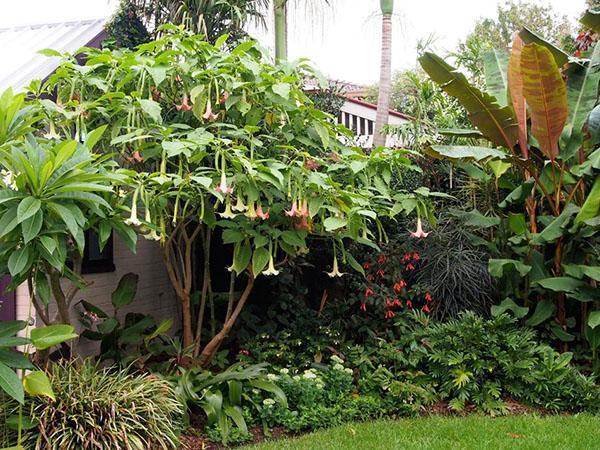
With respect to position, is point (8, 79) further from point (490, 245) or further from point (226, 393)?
point (490, 245)

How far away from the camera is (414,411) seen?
16.7 ft

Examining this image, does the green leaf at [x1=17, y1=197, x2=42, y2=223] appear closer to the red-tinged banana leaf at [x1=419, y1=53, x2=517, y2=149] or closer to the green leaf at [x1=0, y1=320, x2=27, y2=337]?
the green leaf at [x1=0, y1=320, x2=27, y2=337]

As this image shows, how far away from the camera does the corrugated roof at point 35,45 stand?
18.9 feet

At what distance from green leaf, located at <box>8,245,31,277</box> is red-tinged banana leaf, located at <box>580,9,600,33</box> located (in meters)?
5.66

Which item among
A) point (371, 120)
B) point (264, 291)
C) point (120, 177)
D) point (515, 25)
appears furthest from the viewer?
point (515, 25)

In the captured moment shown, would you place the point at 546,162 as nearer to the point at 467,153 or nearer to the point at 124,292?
the point at 467,153

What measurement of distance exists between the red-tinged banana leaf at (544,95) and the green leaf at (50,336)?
422cm

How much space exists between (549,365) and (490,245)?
142cm

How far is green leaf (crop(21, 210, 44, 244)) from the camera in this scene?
3.10 metres

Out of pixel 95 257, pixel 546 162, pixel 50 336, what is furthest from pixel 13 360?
pixel 546 162

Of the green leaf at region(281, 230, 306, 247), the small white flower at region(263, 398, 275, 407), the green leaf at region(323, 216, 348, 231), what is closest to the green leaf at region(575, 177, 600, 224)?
the green leaf at region(323, 216, 348, 231)

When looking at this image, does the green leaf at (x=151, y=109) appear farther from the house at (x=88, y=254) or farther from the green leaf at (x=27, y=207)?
the house at (x=88, y=254)

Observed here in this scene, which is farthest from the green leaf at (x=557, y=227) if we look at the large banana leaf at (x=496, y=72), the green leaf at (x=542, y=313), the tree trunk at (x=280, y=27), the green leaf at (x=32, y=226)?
the green leaf at (x=32, y=226)

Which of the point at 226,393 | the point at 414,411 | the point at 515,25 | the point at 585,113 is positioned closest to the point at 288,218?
the point at 226,393
